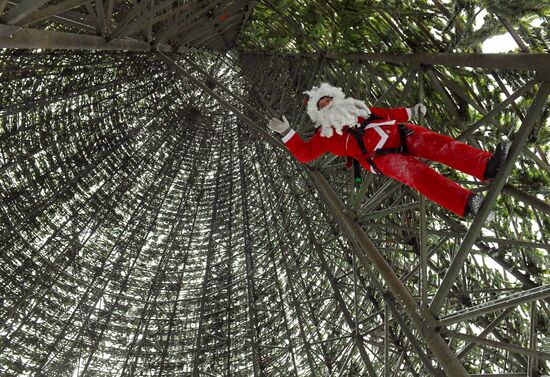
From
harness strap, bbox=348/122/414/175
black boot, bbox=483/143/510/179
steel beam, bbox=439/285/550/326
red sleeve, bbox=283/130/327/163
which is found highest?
red sleeve, bbox=283/130/327/163

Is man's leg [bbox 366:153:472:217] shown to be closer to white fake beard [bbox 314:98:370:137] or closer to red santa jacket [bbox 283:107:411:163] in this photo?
red santa jacket [bbox 283:107:411:163]

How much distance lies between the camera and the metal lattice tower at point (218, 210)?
786 centimetres

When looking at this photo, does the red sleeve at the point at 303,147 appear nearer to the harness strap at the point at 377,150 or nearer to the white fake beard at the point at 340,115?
the white fake beard at the point at 340,115

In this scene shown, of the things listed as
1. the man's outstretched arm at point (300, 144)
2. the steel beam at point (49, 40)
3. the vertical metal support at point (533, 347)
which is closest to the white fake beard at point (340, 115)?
the man's outstretched arm at point (300, 144)

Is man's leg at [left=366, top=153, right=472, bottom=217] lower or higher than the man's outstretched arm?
lower

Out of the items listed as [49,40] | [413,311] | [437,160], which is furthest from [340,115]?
[49,40]

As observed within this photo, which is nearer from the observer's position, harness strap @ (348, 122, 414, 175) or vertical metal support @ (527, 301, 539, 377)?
harness strap @ (348, 122, 414, 175)

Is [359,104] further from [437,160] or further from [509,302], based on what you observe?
[509,302]

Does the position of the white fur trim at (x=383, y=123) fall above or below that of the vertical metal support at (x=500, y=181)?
above

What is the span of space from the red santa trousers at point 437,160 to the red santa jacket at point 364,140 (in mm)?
156

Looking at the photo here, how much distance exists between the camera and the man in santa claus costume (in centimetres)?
438

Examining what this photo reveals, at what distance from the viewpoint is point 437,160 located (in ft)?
16.1

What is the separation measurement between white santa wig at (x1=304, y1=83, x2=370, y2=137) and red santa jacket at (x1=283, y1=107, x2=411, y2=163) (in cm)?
11

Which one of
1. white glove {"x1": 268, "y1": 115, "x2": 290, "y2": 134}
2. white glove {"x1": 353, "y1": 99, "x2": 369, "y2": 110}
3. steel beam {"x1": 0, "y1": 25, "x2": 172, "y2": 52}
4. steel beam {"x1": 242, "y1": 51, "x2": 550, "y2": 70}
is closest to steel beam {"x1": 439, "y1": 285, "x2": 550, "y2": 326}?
steel beam {"x1": 242, "y1": 51, "x2": 550, "y2": 70}
